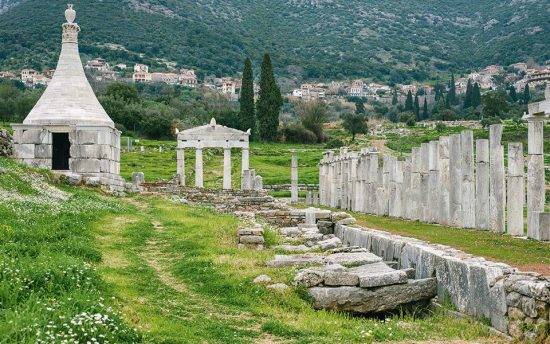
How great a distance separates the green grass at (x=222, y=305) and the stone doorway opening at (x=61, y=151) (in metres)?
24.8

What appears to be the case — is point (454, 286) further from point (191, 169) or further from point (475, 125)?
point (475, 125)

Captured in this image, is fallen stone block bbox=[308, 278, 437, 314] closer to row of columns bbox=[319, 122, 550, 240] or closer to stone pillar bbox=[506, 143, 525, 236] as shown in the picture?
row of columns bbox=[319, 122, 550, 240]

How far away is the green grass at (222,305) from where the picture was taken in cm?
982

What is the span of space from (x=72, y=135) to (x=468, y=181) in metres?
23.4

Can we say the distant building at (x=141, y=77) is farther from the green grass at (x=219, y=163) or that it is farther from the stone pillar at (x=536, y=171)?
the stone pillar at (x=536, y=171)

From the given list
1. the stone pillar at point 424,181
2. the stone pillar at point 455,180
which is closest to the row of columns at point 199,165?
the stone pillar at point 424,181

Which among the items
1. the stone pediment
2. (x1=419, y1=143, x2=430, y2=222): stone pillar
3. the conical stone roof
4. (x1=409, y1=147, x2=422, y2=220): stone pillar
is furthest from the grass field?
the stone pediment

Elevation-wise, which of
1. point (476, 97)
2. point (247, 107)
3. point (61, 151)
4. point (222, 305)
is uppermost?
point (476, 97)

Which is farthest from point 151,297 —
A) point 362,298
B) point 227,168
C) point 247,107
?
point 247,107

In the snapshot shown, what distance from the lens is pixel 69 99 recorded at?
4019 centimetres

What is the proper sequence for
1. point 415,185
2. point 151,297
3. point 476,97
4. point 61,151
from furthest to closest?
1. point 476,97
2. point 61,151
3. point 415,185
4. point 151,297

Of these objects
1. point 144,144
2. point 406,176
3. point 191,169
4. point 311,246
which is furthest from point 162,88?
point 311,246

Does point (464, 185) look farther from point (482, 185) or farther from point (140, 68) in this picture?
point (140, 68)

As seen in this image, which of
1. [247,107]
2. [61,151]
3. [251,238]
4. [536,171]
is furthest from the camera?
[247,107]
